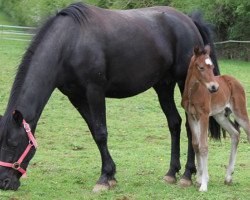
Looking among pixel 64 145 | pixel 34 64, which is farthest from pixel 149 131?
pixel 34 64

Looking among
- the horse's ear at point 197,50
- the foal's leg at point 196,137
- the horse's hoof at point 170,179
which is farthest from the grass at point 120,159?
the horse's ear at point 197,50

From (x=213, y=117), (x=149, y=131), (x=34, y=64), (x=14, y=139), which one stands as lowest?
(x=149, y=131)

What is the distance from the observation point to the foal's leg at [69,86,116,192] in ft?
18.6

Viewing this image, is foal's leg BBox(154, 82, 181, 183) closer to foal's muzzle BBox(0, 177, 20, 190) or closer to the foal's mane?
the foal's mane

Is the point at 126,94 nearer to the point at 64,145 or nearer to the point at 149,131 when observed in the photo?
the point at 64,145

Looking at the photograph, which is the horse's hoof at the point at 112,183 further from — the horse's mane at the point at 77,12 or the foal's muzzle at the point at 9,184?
the horse's mane at the point at 77,12

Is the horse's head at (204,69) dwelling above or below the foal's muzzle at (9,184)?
above

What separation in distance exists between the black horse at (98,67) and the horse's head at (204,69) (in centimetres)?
68

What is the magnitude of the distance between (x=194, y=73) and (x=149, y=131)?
4083 millimetres

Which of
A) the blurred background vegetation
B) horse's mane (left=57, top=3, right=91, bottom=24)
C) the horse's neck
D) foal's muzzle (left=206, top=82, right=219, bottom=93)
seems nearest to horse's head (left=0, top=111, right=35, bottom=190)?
the horse's neck

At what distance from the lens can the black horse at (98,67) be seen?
17.0ft

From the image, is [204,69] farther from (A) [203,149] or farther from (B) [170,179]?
(B) [170,179]

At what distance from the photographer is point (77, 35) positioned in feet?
18.5

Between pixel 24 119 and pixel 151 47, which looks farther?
pixel 151 47
